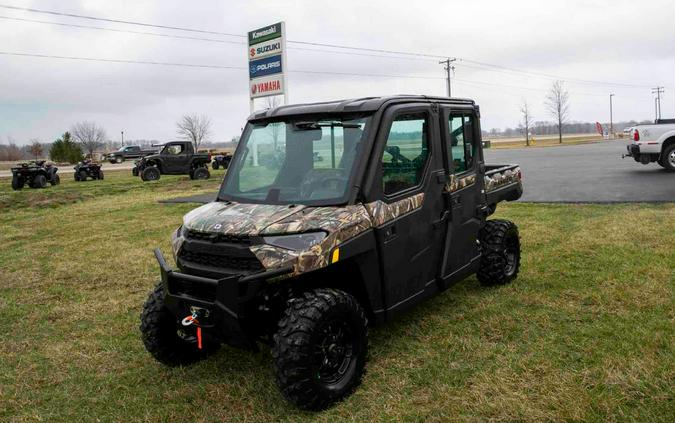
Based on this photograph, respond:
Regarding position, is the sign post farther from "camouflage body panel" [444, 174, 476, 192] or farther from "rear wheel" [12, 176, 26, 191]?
"camouflage body panel" [444, 174, 476, 192]

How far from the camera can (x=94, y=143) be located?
85.3m

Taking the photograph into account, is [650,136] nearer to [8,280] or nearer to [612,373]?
[612,373]

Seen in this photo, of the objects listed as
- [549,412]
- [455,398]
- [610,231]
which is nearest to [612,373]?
[549,412]

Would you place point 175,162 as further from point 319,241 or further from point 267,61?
point 319,241

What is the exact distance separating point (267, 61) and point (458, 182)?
791 inches

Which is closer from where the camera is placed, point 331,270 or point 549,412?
point 549,412

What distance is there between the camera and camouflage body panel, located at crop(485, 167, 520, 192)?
19.1 ft

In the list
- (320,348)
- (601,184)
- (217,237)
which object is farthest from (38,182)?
(320,348)

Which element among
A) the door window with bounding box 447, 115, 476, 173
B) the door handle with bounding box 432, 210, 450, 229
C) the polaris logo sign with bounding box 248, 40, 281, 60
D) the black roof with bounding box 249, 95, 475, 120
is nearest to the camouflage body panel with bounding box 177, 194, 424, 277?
the door handle with bounding box 432, 210, 450, 229

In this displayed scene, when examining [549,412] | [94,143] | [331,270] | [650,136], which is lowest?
[549,412]

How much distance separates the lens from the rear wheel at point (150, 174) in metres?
25.8

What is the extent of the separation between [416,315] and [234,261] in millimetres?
2247

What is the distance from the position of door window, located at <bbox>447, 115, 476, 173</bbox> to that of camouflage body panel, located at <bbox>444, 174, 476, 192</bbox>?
7 centimetres

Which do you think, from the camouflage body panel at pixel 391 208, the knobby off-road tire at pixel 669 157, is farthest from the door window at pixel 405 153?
the knobby off-road tire at pixel 669 157
